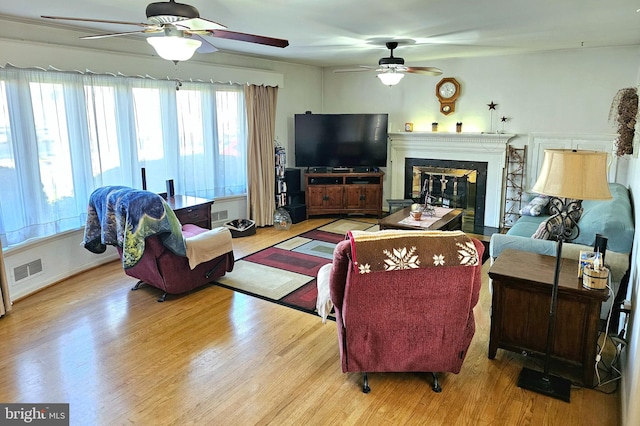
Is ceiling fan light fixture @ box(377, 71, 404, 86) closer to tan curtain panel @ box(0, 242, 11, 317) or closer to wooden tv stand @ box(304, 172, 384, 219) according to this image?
wooden tv stand @ box(304, 172, 384, 219)

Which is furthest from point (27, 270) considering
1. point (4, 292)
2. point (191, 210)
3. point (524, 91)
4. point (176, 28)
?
point (524, 91)

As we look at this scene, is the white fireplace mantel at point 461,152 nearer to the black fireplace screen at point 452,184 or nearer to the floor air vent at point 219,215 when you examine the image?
the black fireplace screen at point 452,184

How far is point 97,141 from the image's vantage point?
185 inches

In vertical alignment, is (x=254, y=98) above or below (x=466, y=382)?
above

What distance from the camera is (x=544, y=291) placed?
271 cm

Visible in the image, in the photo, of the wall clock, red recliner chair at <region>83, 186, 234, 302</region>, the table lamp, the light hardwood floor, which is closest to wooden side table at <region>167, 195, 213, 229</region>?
red recliner chair at <region>83, 186, 234, 302</region>

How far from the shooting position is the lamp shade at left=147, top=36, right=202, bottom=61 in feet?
8.59

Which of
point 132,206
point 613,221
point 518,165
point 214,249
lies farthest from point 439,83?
point 132,206

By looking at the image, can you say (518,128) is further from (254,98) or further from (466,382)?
(466,382)

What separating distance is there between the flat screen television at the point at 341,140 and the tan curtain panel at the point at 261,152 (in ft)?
1.86

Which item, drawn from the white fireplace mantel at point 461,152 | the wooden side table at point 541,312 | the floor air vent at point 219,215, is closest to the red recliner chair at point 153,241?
the floor air vent at point 219,215

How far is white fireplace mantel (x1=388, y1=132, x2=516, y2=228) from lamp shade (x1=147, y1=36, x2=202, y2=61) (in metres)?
4.64

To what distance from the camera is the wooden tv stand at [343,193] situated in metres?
6.98

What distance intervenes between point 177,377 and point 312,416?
95 centimetres
